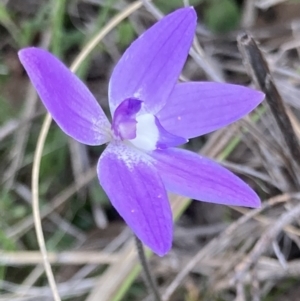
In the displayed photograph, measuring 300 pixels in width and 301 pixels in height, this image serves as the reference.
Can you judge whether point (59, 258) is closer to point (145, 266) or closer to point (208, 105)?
point (145, 266)

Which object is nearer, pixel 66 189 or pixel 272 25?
pixel 66 189

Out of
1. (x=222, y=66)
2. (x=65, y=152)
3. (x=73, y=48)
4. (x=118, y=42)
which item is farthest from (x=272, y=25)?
(x=65, y=152)

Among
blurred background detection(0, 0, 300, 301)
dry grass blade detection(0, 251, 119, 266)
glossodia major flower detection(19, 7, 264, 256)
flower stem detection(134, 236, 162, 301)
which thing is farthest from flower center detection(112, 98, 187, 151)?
dry grass blade detection(0, 251, 119, 266)

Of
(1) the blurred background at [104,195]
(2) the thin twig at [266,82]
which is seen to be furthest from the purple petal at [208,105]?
(1) the blurred background at [104,195]

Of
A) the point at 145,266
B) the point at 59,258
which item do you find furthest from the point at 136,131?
the point at 59,258

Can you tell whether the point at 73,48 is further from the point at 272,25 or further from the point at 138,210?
the point at 138,210

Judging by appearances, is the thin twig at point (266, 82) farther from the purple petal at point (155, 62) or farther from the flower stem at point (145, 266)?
the flower stem at point (145, 266)

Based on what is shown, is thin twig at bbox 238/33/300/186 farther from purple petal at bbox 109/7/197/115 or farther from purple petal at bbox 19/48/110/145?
purple petal at bbox 19/48/110/145
